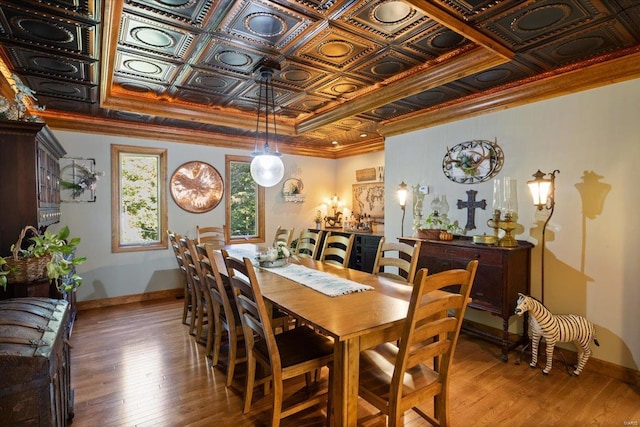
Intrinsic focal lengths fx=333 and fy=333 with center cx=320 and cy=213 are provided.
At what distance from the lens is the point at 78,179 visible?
436 cm

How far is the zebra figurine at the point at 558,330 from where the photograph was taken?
2709 millimetres

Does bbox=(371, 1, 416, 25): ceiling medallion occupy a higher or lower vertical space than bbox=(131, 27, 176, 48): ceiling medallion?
higher

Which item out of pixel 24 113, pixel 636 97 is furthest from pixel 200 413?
pixel 636 97

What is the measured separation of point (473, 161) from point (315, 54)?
82.5 inches

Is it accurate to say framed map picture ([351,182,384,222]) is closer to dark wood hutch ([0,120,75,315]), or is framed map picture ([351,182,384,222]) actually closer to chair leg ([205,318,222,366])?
chair leg ([205,318,222,366])

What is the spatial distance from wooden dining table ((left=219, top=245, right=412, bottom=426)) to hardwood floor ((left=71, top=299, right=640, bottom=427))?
2.19 ft

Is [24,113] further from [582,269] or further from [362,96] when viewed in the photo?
[582,269]

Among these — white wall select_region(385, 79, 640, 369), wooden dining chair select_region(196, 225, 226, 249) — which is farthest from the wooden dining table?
wooden dining chair select_region(196, 225, 226, 249)

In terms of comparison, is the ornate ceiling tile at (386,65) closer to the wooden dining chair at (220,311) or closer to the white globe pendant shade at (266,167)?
the white globe pendant shade at (266,167)

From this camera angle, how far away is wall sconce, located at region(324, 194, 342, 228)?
657cm

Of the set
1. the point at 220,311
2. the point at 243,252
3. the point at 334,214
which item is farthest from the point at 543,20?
the point at 334,214

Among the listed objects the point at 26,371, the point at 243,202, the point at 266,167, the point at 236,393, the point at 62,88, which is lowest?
the point at 236,393

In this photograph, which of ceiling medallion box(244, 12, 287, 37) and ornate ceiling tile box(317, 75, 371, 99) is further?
ornate ceiling tile box(317, 75, 371, 99)

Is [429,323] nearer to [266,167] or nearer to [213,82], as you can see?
[266,167]
